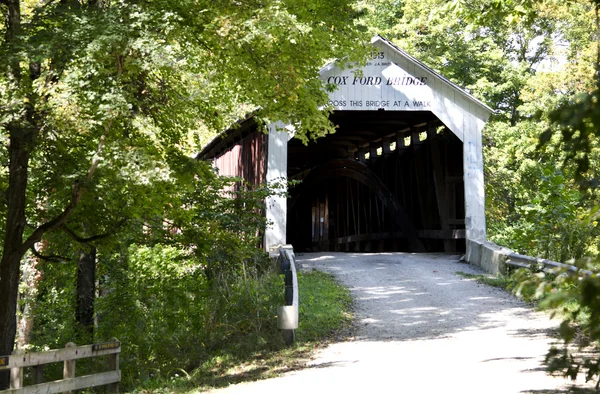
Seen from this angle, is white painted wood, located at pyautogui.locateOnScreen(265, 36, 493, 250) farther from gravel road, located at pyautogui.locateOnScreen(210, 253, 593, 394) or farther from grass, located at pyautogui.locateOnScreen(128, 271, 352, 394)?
grass, located at pyautogui.locateOnScreen(128, 271, 352, 394)

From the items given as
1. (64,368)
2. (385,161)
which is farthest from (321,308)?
(385,161)

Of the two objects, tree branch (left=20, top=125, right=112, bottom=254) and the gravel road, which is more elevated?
tree branch (left=20, top=125, right=112, bottom=254)

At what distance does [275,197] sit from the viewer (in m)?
16.9

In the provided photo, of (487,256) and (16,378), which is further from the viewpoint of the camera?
(487,256)

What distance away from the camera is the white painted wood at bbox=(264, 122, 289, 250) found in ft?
54.0

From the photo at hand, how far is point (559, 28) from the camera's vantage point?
30.7 metres

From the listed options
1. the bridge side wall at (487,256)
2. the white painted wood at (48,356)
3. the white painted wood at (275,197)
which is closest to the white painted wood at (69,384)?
the white painted wood at (48,356)

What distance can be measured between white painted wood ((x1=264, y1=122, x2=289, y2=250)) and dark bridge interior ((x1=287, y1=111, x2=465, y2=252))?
3.52 m

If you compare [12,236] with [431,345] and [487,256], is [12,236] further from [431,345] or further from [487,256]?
[487,256]

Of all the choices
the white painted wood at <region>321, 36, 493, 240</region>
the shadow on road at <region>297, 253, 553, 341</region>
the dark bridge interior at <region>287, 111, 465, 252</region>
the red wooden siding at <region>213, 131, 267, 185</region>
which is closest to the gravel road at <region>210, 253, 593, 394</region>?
the shadow on road at <region>297, 253, 553, 341</region>

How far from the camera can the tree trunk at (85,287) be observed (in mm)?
13055

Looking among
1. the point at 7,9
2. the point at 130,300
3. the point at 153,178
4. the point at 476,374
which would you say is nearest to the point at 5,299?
the point at 153,178

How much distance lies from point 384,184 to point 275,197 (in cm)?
879

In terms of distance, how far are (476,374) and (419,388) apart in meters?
0.78
